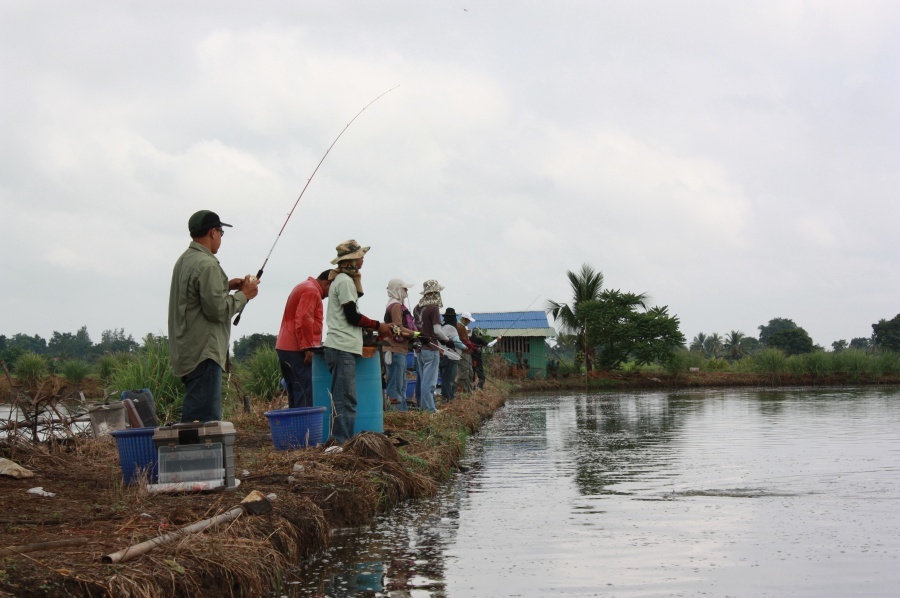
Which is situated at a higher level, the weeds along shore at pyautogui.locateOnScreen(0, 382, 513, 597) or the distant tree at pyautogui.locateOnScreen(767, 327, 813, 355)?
the distant tree at pyautogui.locateOnScreen(767, 327, 813, 355)

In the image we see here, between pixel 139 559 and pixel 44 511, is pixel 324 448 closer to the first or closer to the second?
pixel 44 511

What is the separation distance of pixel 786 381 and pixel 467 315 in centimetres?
2149

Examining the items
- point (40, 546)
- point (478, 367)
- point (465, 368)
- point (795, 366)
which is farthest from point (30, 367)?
point (795, 366)

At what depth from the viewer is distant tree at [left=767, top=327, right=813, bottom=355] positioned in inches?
2527

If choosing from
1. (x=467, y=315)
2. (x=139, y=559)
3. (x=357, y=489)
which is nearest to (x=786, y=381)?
(x=467, y=315)

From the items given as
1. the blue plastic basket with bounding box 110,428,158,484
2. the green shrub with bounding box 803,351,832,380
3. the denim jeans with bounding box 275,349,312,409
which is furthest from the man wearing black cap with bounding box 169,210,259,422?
the green shrub with bounding box 803,351,832,380

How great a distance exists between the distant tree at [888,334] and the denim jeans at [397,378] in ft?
182

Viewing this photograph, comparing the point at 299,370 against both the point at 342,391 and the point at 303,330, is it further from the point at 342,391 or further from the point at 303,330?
the point at 342,391

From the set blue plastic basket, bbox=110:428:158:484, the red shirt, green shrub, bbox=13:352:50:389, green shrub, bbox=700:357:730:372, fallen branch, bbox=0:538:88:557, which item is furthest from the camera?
green shrub, bbox=700:357:730:372

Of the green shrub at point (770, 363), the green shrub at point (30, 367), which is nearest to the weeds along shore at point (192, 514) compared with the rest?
the green shrub at point (30, 367)

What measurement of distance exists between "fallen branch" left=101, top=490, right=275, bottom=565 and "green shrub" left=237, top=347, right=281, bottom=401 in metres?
8.57

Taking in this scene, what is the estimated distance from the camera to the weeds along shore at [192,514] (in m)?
3.83

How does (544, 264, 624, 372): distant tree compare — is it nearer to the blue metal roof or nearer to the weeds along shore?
the blue metal roof

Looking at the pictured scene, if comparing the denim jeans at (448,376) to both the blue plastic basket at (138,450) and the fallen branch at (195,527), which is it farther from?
the fallen branch at (195,527)
